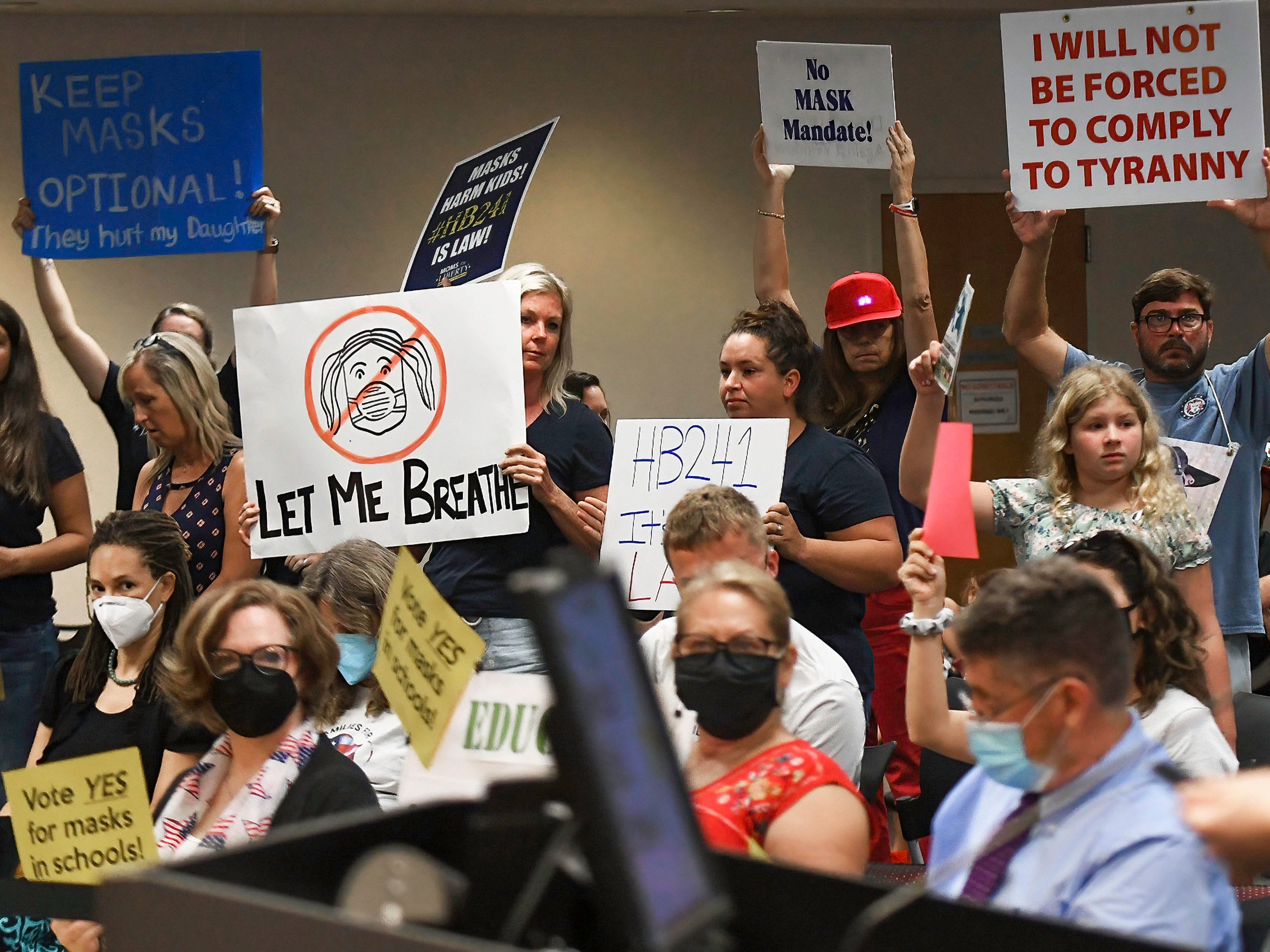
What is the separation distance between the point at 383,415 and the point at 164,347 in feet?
2.30

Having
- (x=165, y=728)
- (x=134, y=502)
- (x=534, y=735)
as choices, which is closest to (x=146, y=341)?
(x=134, y=502)

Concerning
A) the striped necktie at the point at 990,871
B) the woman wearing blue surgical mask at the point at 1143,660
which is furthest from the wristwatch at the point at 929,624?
the striped necktie at the point at 990,871

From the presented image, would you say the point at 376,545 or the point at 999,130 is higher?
the point at 999,130

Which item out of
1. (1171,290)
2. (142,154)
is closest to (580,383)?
(142,154)

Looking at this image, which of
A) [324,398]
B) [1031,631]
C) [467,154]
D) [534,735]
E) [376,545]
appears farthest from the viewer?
[467,154]

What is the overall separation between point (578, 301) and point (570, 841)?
650 centimetres

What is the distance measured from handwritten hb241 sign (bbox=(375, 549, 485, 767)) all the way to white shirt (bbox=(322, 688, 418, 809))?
0.66 m

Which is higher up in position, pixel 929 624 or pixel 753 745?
pixel 929 624

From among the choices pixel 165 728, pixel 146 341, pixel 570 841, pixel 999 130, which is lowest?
pixel 165 728

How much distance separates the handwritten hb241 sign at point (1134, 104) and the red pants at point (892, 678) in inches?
46.7

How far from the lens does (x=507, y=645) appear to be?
3.52 meters

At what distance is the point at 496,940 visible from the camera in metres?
1.22

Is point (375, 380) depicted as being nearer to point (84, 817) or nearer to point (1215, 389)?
point (84, 817)

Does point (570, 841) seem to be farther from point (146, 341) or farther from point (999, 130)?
point (999, 130)
